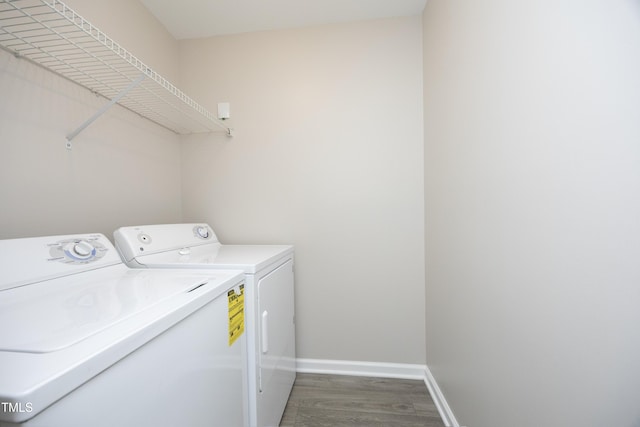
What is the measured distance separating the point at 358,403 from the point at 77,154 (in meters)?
2.06

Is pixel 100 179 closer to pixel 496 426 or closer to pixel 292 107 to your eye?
pixel 292 107

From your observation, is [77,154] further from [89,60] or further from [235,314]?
[235,314]

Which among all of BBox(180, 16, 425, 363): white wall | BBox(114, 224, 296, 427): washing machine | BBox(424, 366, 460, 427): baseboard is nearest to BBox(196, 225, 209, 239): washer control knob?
BBox(114, 224, 296, 427): washing machine

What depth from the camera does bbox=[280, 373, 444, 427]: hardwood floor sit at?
4.45ft

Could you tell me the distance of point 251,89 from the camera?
1.86 meters

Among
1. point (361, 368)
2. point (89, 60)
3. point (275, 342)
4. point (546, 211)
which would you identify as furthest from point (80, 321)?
point (361, 368)

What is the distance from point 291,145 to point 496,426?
5.98ft

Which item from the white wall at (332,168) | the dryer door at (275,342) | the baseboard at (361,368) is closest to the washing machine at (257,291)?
the dryer door at (275,342)

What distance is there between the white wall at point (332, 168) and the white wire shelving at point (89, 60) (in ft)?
1.13

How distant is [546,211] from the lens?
0.66 metres

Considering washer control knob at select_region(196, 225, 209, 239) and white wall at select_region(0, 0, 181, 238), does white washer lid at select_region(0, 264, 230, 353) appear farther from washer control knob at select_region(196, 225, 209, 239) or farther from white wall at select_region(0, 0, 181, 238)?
washer control knob at select_region(196, 225, 209, 239)

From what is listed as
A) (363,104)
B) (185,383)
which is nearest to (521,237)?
(185,383)

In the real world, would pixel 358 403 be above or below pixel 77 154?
below

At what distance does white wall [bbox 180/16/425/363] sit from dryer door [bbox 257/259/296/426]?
0.28 meters
